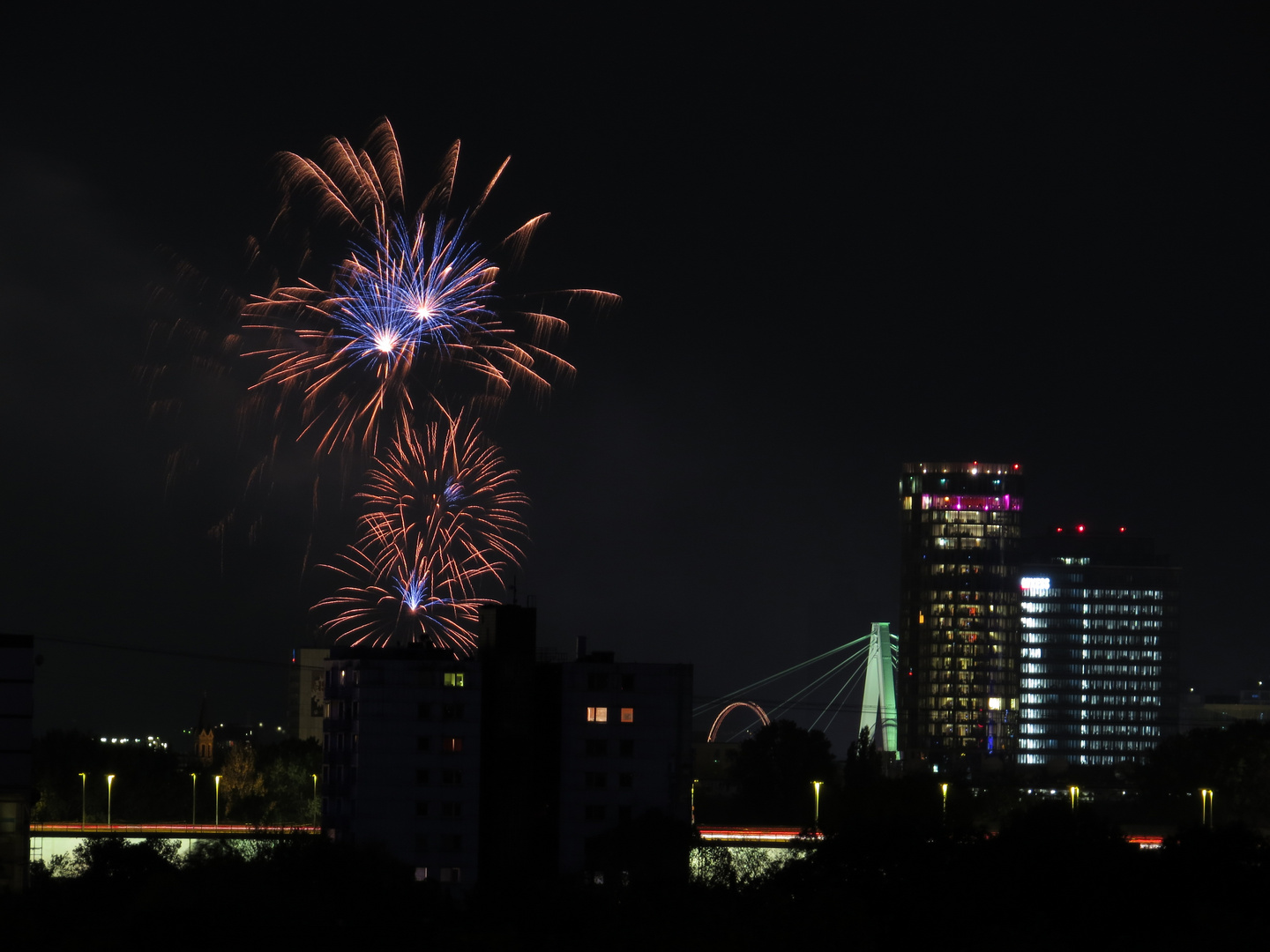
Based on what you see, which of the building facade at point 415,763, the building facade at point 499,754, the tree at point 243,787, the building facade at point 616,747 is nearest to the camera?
the building facade at point 415,763

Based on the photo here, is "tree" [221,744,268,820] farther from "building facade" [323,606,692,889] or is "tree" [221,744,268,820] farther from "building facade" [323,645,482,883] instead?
"building facade" [323,645,482,883]

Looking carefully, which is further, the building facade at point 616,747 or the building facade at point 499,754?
the building facade at point 616,747

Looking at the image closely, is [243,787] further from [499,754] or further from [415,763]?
[499,754]

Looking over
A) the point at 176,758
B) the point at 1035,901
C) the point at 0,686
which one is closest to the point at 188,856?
the point at 0,686

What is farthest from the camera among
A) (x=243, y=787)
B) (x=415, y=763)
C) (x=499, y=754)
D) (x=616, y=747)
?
(x=243, y=787)

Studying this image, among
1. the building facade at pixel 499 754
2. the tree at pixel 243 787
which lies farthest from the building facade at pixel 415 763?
the tree at pixel 243 787

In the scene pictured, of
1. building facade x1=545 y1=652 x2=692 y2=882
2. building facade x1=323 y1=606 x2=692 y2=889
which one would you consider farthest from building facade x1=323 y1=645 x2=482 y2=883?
building facade x1=545 y1=652 x2=692 y2=882

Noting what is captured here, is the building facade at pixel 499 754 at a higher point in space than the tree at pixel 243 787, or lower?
higher

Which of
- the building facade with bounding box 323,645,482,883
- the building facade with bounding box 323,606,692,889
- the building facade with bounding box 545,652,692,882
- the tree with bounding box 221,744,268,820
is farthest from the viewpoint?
the tree with bounding box 221,744,268,820

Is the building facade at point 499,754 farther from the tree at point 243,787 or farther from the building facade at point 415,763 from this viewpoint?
the tree at point 243,787

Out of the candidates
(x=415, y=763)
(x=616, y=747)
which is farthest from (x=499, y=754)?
(x=616, y=747)

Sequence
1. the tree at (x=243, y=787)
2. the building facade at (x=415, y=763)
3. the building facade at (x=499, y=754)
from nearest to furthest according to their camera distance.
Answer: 1. the building facade at (x=415, y=763)
2. the building facade at (x=499, y=754)
3. the tree at (x=243, y=787)
